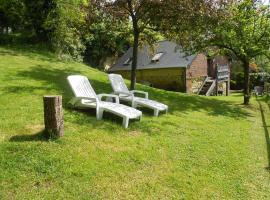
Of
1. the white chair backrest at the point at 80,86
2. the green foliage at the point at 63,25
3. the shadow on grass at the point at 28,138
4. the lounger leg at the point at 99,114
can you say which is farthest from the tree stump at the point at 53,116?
the green foliage at the point at 63,25

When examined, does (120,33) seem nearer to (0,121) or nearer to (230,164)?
(0,121)

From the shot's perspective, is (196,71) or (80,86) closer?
(80,86)

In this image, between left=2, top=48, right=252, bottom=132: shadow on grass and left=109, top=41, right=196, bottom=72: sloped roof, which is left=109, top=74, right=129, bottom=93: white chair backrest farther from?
left=109, top=41, right=196, bottom=72: sloped roof

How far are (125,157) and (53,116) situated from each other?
5.69 feet

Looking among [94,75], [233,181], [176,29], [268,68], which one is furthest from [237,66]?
[233,181]

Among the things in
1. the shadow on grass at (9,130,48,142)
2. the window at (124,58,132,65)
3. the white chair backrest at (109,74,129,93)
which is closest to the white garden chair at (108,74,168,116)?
the white chair backrest at (109,74,129,93)

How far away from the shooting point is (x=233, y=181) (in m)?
6.68

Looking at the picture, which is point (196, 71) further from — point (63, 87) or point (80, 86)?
point (80, 86)

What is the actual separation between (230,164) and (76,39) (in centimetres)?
1713

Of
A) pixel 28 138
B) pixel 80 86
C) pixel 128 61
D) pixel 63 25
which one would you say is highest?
pixel 63 25

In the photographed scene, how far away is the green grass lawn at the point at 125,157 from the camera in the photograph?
5.74m

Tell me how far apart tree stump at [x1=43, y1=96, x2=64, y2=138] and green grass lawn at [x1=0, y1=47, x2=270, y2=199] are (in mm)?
222

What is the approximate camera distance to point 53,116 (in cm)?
693

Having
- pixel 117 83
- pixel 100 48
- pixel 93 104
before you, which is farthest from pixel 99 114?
pixel 100 48
